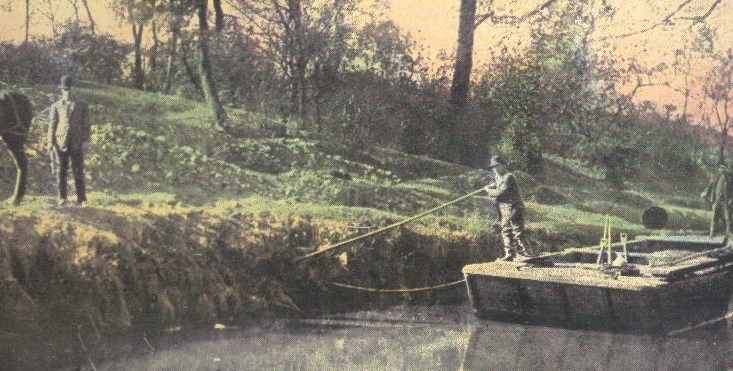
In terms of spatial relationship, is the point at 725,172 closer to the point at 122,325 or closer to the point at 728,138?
the point at 728,138

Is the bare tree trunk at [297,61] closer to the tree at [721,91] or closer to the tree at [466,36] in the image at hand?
the tree at [466,36]

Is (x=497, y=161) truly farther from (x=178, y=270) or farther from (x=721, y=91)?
(x=178, y=270)

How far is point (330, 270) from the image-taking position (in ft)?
19.8

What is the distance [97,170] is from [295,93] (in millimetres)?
1477

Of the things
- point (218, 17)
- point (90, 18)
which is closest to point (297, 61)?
point (218, 17)

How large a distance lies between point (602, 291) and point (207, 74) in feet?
10.2

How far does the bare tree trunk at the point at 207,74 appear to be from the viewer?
5.86 meters

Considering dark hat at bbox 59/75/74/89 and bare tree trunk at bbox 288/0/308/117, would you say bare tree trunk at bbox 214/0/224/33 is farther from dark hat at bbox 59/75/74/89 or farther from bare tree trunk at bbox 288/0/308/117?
dark hat at bbox 59/75/74/89

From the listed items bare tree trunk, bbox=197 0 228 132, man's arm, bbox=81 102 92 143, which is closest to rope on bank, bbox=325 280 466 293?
bare tree trunk, bbox=197 0 228 132

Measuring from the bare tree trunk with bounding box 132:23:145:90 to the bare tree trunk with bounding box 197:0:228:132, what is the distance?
0.40 m

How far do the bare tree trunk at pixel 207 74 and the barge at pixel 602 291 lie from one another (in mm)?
2074

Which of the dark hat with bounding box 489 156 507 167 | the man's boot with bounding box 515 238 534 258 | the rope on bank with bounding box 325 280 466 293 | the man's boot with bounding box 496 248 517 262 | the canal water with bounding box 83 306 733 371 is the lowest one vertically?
the canal water with bounding box 83 306 733 371

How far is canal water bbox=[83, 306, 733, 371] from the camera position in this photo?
5.46m

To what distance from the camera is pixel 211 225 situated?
227 inches
